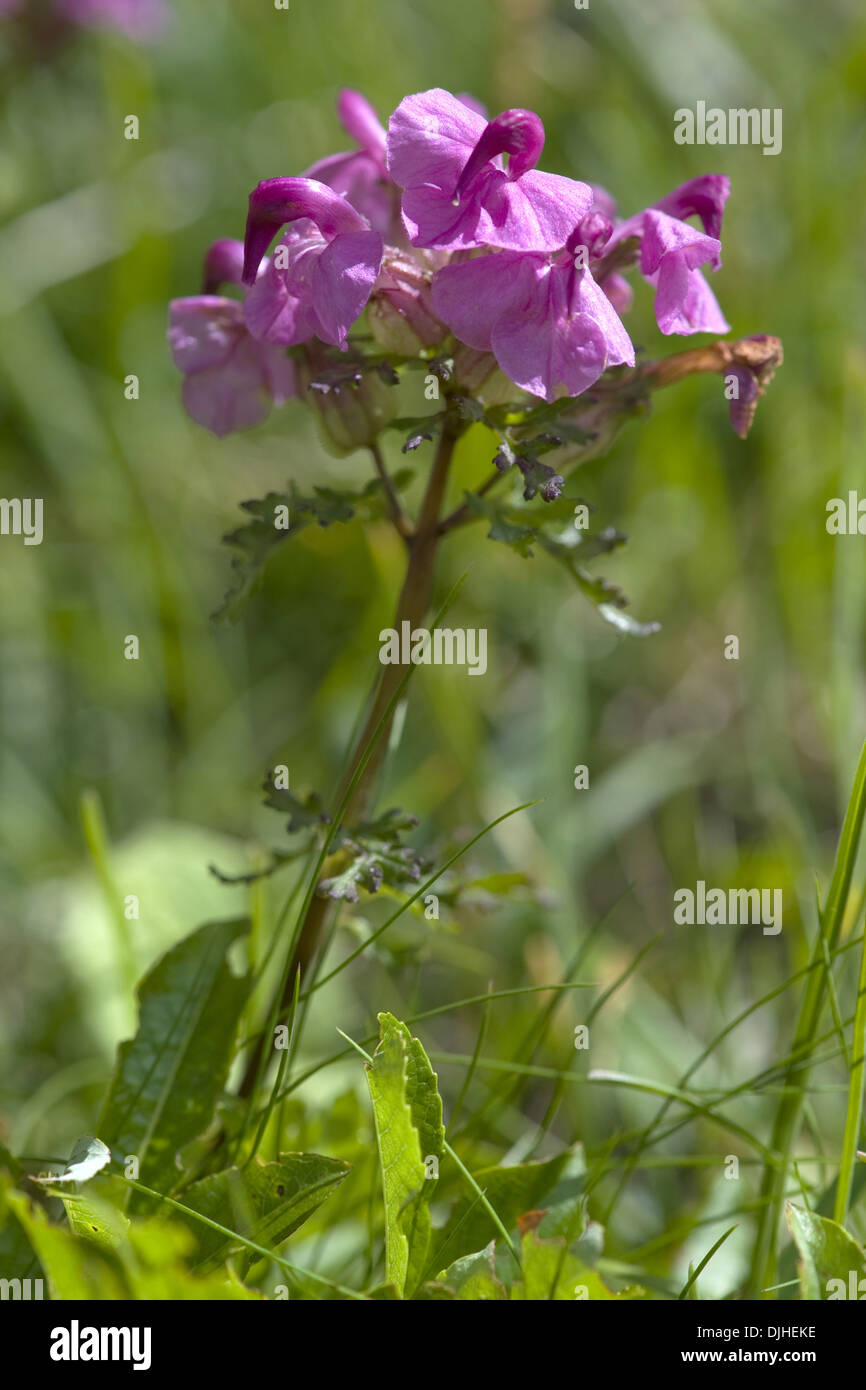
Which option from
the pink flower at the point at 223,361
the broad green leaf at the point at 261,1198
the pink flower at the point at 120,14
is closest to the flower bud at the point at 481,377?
the pink flower at the point at 223,361

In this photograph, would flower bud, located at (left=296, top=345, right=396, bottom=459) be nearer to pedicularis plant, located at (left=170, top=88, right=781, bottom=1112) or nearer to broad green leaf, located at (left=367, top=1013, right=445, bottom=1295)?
pedicularis plant, located at (left=170, top=88, right=781, bottom=1112)

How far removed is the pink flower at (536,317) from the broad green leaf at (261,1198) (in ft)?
2.64

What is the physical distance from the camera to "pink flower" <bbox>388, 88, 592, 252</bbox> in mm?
1146

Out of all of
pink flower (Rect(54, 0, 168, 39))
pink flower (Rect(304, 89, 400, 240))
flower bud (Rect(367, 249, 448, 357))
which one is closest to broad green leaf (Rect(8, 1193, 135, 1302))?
flower bud (Rect(367, 249, 448, 357))

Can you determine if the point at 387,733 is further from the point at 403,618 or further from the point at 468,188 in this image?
the point at 468,188

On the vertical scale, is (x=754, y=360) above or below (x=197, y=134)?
below

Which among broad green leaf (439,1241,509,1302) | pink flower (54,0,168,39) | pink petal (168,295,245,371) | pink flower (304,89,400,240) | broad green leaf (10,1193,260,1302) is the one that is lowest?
broad green leaf (439,1241,509,1302)

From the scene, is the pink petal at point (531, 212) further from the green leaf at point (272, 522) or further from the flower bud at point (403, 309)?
the green leaf at point (272, 522)

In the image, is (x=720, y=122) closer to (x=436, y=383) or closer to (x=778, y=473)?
(x=778, y=473)

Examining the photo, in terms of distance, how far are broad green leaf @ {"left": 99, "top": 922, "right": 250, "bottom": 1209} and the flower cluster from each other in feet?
2.44

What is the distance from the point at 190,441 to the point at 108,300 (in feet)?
1.77

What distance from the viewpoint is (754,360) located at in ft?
4.44

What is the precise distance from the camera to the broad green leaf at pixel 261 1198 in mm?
1114

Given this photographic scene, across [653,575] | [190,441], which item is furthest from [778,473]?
[190,441]
